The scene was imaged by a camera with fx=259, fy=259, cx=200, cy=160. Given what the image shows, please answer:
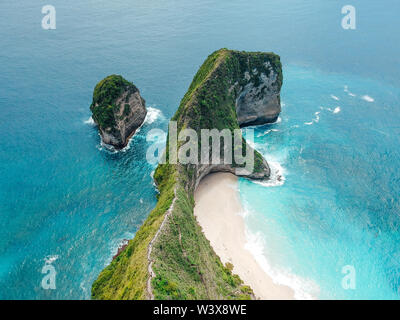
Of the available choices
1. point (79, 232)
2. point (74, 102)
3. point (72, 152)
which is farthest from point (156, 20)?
point (79, 232)

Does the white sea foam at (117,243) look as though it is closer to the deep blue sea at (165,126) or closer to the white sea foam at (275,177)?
the deep blue sea at (165,126)

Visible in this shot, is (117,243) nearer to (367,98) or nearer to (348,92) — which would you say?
(348,92)

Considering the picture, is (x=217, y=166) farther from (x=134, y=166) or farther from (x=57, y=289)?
(x=57, y=289)

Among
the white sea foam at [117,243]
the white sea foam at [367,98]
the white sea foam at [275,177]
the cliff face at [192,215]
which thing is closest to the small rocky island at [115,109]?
→ the cliff face at [192,215]

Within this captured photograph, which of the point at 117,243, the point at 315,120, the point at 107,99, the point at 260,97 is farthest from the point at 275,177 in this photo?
the point at 107,99

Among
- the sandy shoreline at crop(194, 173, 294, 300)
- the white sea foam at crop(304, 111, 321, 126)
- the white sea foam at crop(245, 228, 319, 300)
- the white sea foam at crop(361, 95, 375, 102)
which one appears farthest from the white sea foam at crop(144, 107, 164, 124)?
the white sea foam at crop(361, 95, 375, 102)

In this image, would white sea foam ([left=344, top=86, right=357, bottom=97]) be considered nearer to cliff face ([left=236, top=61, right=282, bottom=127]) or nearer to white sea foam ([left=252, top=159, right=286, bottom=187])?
cliff face ([left=236, top=61, right=282, bottom=127])
